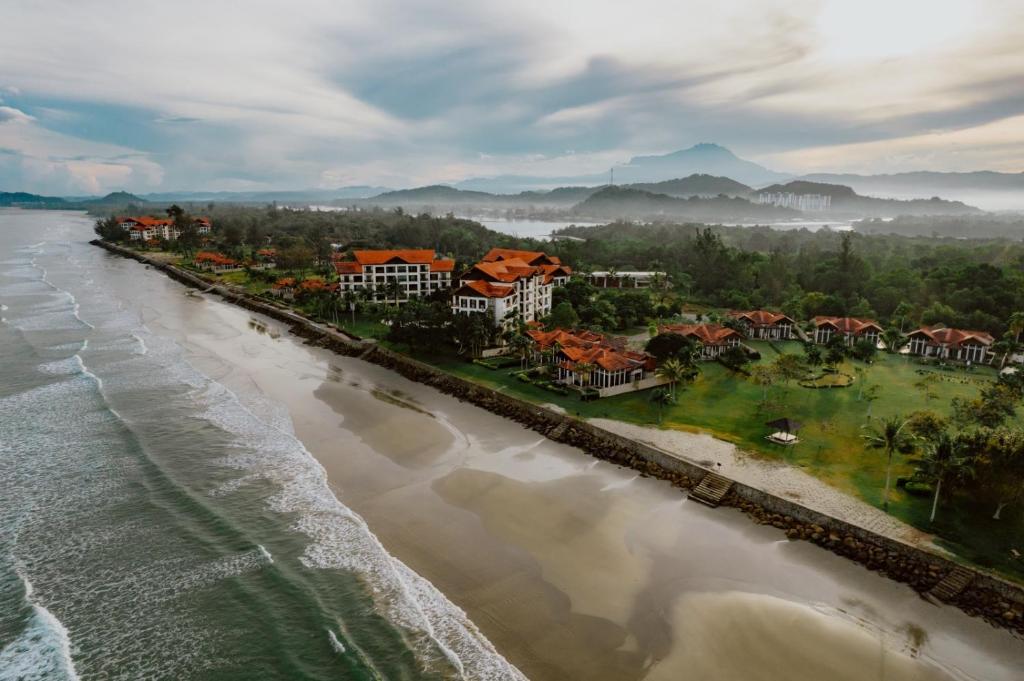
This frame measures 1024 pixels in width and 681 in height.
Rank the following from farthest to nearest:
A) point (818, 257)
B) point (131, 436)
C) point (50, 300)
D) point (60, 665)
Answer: point (818, 257) → point (50, 300) → point (131, 436) → point (60, 665)

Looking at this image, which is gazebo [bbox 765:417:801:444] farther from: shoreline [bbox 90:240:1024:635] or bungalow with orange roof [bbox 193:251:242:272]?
bungalow with orange roof [bbox 193:251:242:272]

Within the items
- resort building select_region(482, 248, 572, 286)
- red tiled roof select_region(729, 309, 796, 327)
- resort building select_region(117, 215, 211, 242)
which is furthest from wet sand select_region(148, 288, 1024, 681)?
resort building select_region(117, 215, 211, 242)

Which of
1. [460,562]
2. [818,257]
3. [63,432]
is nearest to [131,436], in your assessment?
[63,432]

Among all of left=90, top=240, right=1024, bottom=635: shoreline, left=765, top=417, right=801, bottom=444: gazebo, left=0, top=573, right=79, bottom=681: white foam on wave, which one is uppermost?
left=765, top=417, right=801, bottom=444: gazebo

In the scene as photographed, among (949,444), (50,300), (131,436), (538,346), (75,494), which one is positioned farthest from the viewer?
(50,300)

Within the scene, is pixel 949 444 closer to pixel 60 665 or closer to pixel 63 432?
pixel 60 665
